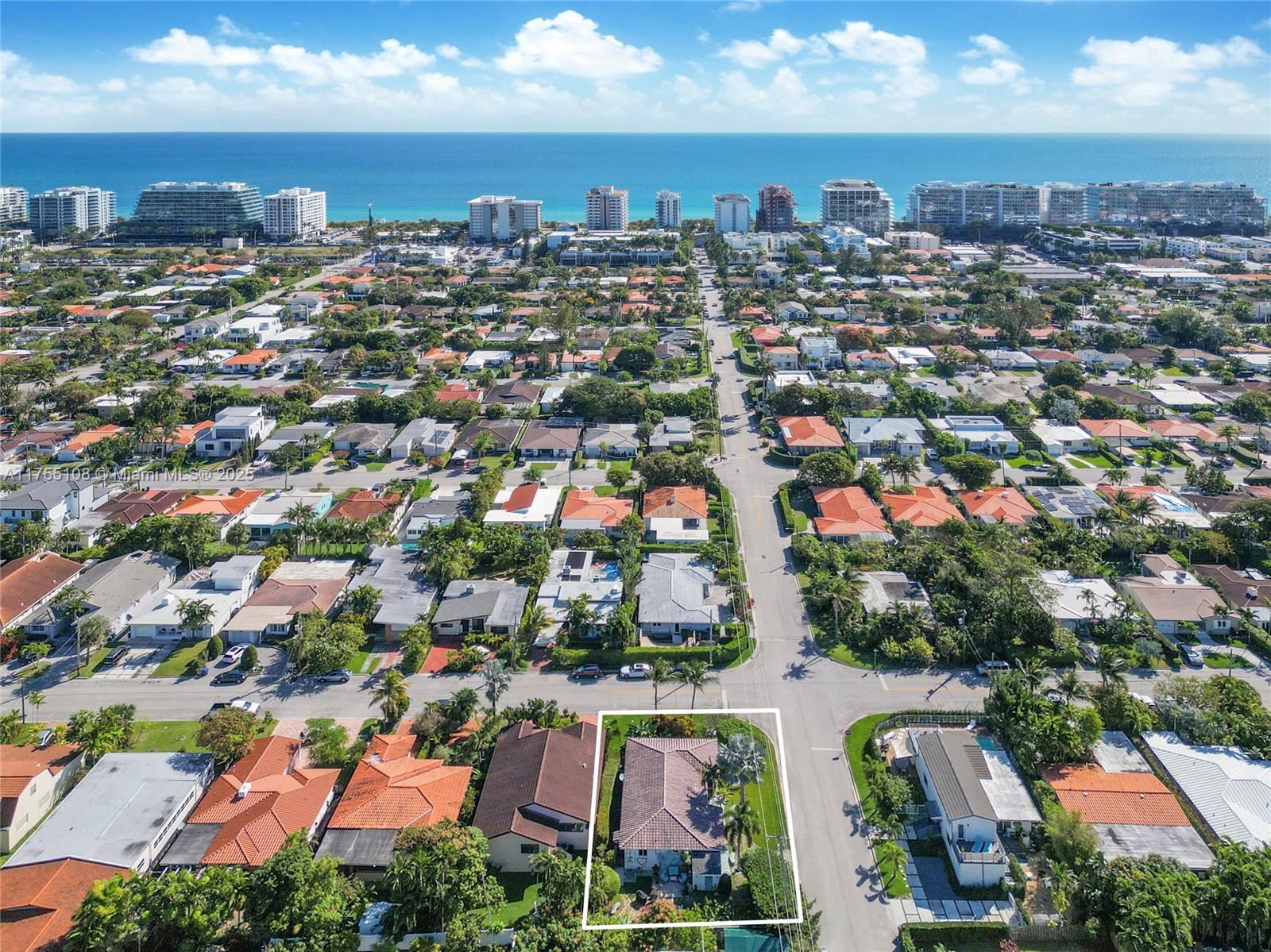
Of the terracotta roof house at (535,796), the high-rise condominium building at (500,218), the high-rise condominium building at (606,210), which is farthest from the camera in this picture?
the high-rise condominium building at (606,210)

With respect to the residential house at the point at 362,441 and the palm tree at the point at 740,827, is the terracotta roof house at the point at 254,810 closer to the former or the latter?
the palm tree at the point at 740,827

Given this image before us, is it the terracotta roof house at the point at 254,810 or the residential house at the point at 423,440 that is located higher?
the residential house at the point at 423,440

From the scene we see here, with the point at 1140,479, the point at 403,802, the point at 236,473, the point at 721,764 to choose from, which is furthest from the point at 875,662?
the point at 236,473

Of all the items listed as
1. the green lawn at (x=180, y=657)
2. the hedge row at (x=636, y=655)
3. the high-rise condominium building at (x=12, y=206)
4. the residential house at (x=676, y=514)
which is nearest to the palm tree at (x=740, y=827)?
the hedge row at (x=636, y=655)

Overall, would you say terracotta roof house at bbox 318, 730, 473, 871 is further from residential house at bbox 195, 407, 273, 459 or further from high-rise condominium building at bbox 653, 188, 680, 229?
high-rise condominium building at bbox 653, 188, 680, 229

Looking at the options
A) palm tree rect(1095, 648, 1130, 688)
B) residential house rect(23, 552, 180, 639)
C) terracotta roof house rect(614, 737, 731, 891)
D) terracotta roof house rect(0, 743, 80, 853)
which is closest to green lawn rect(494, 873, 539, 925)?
terracotta roof house rect(614, 737, 731, 891)

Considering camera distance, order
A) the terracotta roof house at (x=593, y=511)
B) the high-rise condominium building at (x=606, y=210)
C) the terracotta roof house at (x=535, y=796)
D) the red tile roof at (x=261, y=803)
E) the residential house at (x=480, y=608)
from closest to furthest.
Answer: the red tile roof at (x=261, y=803), the terracotta roof house at (x=535, y=796), the residential house at (x=480, y=608), the terracotta roof house at (x=593, y=511), the high-rise condominium building at (x=606, y=210)

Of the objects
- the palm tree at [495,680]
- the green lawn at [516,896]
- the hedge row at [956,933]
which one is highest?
the palm tree at [495,680]
